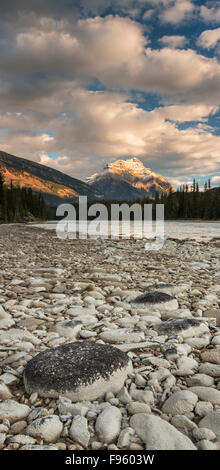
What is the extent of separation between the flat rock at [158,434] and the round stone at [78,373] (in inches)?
18.2

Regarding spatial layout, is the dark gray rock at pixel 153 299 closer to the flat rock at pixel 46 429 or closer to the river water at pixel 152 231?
the flat rock at pixel 46 429

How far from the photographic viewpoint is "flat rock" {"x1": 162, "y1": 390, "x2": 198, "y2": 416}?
7.33 ft

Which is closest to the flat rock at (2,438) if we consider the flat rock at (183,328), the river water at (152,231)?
the flat rock at (183,328)

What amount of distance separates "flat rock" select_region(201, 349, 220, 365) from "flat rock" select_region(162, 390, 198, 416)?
2.52ft

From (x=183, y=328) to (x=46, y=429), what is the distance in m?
2.29

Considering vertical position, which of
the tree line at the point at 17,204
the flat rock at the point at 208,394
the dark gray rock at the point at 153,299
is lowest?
the flat rock at the point at 208,394

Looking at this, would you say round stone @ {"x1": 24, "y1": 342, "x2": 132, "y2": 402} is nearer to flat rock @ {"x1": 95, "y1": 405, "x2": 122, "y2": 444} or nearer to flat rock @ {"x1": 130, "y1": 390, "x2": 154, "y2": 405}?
flat rock @ {"x1": 130, "y1": 390, "x2": 154, "y2": 405}

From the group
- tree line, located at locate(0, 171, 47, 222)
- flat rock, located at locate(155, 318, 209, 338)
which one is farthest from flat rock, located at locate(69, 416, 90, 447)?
tree line, located at locate(0, 171, 47, 222)

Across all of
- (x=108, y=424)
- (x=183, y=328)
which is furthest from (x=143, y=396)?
(x=183, y=328)

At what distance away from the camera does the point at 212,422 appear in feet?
6.70

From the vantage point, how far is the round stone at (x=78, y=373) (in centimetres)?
241

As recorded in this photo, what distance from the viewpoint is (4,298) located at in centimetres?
532
